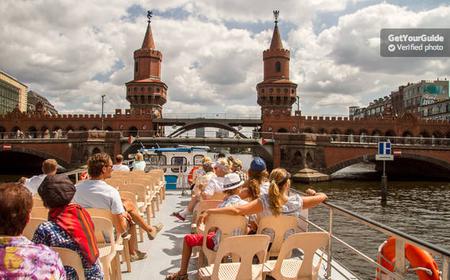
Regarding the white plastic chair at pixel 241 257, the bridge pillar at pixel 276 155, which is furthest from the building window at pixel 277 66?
the white plastic chair at pixel 241 257

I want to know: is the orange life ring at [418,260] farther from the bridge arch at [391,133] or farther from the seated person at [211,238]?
the bridge arch at [391,133]

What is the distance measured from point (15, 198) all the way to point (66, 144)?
150 feet

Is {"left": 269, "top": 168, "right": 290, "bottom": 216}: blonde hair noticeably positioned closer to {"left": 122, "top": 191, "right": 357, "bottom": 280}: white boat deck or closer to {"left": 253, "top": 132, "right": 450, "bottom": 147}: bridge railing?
{"left": 122, "top": 191, "right": 357, "bottom": 280}: white boat deck

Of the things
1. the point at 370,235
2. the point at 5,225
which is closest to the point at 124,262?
the point at 5,225

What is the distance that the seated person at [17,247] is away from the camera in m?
2.22

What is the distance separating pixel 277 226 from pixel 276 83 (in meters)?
60.4

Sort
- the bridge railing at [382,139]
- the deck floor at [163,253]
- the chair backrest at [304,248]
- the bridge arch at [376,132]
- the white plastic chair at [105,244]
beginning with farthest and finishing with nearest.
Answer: the bridge arch at [376,132], the bridge railing at [382,139], the deck floor at [163,253], the white plastic chair at [105,244], the chair backrest at [304,248]

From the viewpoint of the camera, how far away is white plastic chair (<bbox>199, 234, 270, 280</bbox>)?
3590 millimetres

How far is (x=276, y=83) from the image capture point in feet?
209

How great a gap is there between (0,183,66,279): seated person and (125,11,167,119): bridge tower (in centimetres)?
6282

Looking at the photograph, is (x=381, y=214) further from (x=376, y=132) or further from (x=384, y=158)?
(x=376, y=132)

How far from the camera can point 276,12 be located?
68.5 m

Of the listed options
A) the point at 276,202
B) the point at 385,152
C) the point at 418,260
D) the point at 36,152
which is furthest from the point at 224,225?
the point at 36,152

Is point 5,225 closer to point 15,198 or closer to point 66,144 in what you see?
point 15,198
